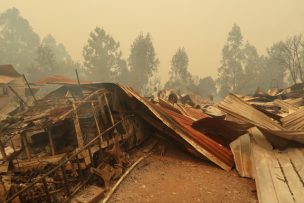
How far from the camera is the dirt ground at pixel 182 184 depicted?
16.1 feet

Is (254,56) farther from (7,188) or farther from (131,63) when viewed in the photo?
(7,188)

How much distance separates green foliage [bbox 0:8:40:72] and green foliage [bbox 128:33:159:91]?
20.8 metres

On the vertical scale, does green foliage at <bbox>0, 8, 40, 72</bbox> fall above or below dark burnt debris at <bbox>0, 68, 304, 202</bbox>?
above

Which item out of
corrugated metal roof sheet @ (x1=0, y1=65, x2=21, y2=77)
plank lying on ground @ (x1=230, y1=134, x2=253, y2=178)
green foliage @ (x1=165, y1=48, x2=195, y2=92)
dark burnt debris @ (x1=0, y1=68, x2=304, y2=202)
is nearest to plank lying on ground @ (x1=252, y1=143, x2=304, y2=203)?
dark burnt debris @ (x1=0, y1=68, x2=304, y2=202)

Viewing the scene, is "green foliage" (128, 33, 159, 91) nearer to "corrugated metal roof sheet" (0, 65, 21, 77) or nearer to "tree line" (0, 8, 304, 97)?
"tree line" (0, 8, 304, 97)

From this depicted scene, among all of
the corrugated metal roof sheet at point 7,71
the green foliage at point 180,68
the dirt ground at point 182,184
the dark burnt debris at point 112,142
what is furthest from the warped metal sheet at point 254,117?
the green foliage at point 180,68

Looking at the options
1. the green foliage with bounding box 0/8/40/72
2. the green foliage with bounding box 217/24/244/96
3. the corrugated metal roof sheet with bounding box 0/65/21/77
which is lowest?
the green foliage with bounding box 217/24/244/96

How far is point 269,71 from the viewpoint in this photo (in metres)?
50.0

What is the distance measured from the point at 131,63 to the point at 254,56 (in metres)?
23.5

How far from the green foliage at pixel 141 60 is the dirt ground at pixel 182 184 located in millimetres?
39399

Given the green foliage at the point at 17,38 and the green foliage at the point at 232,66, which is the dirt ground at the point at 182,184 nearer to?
the green foliage at the point at 232,66

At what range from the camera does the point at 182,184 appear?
5.45 m

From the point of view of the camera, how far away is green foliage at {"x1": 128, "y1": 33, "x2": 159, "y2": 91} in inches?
1789

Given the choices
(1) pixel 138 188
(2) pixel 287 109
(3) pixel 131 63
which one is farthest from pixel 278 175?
(3) pixel 131 63
